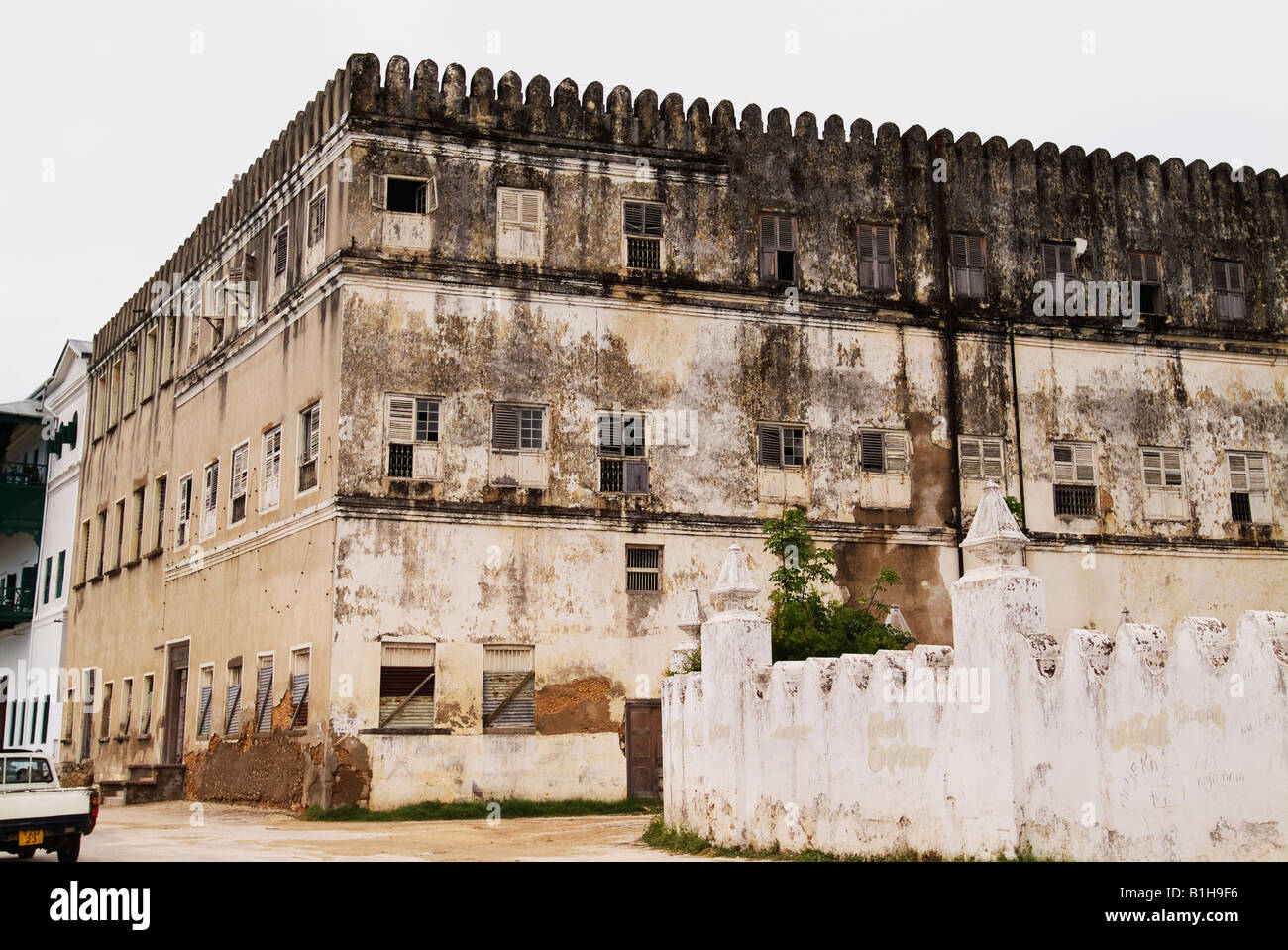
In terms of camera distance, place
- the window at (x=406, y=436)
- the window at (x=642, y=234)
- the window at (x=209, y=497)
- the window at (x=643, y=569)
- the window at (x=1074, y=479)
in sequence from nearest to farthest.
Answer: the window at (x=406, y=436)
the window at (x=643, y=569)
the window at (x=642, y=234)
the window at (x=1074, y=479)
the window at (x=209, y=497)

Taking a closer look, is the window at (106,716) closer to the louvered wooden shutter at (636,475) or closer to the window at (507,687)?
the window at (507,687)

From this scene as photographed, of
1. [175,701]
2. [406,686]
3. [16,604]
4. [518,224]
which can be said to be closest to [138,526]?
[175,701]

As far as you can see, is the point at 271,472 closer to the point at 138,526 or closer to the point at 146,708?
the point at 146,708

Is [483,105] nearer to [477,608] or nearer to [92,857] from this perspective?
[477,608]

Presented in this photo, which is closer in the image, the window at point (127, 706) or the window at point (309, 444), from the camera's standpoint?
the window at point (309, 444)

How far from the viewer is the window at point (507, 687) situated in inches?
928

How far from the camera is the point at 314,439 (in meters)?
24.9

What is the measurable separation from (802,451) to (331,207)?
→ 29.6 ft

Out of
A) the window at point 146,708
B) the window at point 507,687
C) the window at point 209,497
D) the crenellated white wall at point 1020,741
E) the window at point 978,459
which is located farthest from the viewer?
the window at point 146,708

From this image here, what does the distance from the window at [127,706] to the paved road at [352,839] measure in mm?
8571

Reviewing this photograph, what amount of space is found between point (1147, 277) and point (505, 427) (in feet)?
42.1

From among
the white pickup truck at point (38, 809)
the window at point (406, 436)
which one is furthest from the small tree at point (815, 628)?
the white pickup truck at point (38, 809)

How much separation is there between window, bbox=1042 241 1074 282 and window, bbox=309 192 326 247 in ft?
43.2
